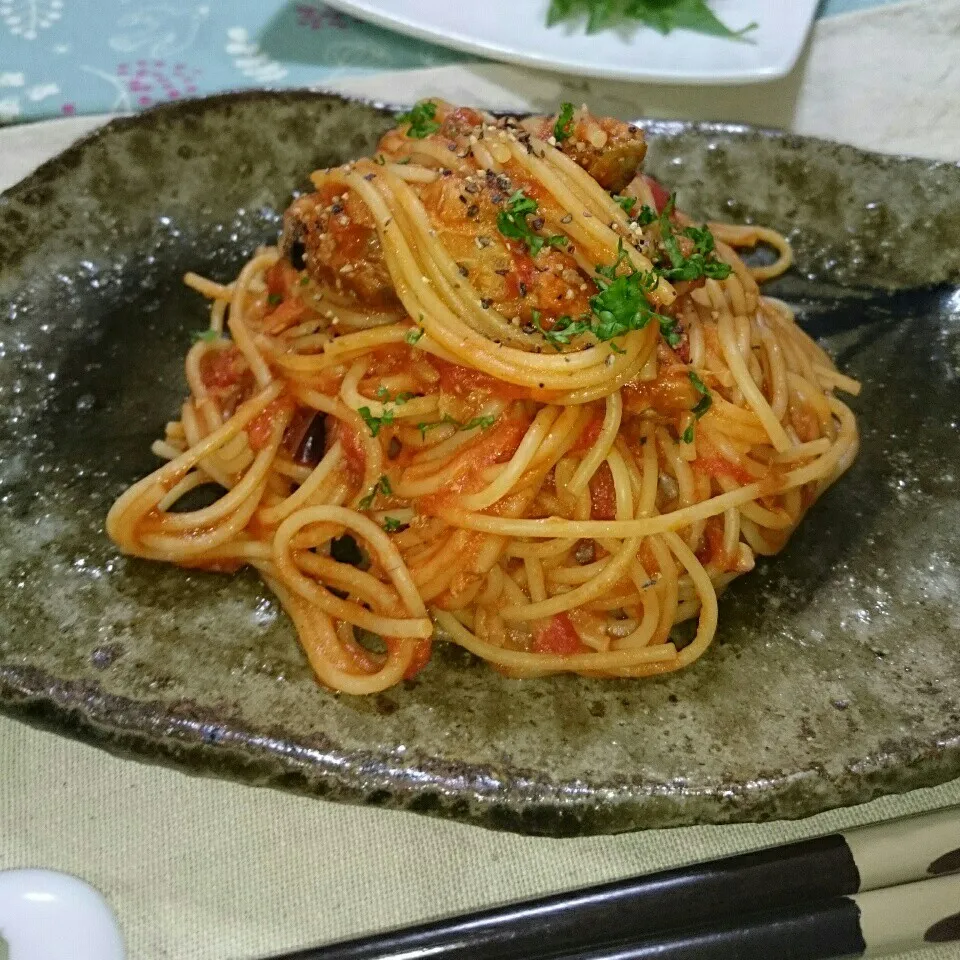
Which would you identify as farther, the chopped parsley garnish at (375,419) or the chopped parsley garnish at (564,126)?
the chopped parsley garnish at (564,126)

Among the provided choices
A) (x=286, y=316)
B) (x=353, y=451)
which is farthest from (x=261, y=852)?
(x=286, y=316)

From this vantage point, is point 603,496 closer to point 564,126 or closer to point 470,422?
point 470,422

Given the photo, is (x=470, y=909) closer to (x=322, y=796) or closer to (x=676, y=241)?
(x=322, y=796)

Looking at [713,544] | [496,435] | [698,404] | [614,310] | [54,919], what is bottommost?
[54,919]

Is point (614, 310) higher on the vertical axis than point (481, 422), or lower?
higher

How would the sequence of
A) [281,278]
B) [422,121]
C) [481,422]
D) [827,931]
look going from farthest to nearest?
1. [281,278]
2. [422,121]
3. [481,422]
4. [827,931]

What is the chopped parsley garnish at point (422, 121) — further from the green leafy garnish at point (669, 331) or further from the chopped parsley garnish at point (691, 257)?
the green leafy garnish at point (669, 331)

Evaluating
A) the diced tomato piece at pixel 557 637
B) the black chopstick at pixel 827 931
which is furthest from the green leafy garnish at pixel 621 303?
the black chopstick at pixel 827 931

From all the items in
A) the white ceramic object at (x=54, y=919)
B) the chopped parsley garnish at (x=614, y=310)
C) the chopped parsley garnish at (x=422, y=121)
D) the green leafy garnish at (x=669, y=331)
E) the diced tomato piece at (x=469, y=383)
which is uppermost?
the chopped parsley garnish at (x=422, y=121)
